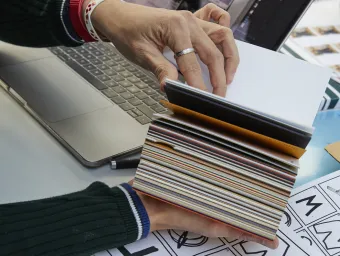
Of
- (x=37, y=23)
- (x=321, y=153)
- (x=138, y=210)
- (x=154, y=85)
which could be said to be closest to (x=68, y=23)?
(x=37, y=23)

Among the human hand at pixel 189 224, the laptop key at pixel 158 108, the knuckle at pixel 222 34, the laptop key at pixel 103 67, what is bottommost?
the laptop key at pixel 103 67

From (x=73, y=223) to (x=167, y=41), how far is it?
0.85 feet

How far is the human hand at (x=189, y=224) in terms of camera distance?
47cm

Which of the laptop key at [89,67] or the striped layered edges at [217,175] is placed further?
the laptop key at [89,67]

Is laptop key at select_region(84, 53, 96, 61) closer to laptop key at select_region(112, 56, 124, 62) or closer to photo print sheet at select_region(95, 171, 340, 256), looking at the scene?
laptop key at select_region(112, 56, 124, 62)

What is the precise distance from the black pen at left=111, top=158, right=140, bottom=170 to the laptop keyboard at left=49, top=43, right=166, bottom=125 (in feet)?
0.30

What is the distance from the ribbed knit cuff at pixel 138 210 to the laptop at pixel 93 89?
0.27 feet

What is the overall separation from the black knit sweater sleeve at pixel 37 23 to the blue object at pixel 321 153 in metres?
0.41

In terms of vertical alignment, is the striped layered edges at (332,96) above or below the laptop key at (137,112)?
above

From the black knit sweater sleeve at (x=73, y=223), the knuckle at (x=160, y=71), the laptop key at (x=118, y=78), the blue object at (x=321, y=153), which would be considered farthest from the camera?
the laptop key at (x=118, y=78)

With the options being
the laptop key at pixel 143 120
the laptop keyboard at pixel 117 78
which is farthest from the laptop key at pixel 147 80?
the laptop key at pixel 143 120

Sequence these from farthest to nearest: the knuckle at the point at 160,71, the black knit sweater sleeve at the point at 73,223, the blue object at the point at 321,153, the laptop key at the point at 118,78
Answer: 1. the laptop key at the point at 118,78
2. the blue object at the point at 321,153
3. the knuckle at the point at 160,71
4. the black knit sweater sleeve at the point at 73,223

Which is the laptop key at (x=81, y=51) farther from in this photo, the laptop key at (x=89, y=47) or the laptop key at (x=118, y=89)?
the laptop key at (x=118, y=89)

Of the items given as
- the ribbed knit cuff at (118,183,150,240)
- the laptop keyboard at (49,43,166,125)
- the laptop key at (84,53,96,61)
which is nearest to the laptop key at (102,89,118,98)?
the laptop keyboard at (49,43,166,125)
